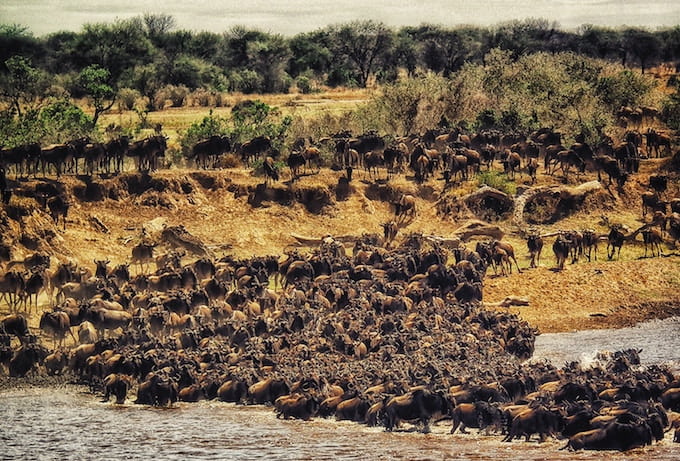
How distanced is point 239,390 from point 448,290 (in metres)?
9.60

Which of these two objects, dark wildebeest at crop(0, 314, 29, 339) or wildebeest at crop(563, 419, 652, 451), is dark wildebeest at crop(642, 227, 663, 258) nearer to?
wildebeest at crop(563, 419, 652, 451)

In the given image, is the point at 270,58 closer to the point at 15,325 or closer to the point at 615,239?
the point at 615,239

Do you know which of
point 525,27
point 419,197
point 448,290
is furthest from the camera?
point 525,27

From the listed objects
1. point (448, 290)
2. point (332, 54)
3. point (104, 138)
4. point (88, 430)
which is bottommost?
point (88, 430)

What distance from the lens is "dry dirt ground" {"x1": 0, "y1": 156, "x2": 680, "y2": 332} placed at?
34219 mm

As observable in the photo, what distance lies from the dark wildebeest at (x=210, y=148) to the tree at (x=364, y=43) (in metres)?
57.2

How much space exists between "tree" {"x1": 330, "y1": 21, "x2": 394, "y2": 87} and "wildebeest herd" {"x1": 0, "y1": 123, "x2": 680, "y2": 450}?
63.0 m

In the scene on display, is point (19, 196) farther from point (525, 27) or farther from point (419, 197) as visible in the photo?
point (525, 27)

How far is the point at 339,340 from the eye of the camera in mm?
26688

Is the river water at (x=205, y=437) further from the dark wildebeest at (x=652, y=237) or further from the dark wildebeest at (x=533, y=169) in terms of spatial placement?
the dark wildebeest at (x=533, y=169)

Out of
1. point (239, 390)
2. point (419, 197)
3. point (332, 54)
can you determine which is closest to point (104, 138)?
point (419, 197)

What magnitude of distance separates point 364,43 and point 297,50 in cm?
692

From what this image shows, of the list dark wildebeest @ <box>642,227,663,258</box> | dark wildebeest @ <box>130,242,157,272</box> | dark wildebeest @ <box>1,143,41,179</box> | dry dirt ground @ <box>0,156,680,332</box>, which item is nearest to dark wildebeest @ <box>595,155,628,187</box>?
dry dirt ground @ <box>0,156,680,332</box>

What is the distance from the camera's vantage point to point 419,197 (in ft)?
141
